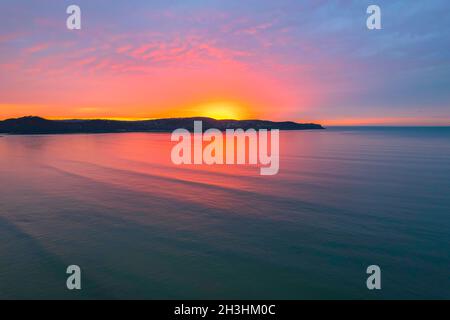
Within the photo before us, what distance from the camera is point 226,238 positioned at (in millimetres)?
17047

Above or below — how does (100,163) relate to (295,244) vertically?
above

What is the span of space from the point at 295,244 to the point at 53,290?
11710 mm

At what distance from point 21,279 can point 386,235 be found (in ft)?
62.0

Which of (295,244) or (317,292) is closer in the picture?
(317,292)

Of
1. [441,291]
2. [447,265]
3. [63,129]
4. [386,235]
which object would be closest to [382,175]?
[386,235]

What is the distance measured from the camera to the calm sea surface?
40.4 ft

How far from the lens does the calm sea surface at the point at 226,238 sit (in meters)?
12.3

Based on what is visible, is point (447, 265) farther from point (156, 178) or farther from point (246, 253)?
point (156, 178)

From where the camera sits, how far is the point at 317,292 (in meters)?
11.9

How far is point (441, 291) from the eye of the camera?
11.8 meters

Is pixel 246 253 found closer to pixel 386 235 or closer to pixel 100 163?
pixel 386 235
